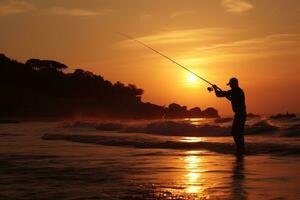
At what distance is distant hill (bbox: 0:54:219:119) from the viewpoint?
A: 284 feet

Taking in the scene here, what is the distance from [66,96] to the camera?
313 ft

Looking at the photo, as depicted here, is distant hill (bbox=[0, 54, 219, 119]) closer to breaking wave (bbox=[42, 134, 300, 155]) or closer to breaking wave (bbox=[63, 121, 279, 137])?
breaking wave (bbox=[63, 121, 279, 137])

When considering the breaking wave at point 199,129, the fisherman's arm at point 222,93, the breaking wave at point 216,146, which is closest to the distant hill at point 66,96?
the breaking wave at point 199,129

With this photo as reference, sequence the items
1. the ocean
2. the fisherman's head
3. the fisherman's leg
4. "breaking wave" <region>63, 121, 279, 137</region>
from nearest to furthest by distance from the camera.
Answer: the ocean, the fisherman's leg, the fisherman's head, "breaking wave" <region>63, 121, 279, 137</region>

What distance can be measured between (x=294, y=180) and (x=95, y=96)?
295ft

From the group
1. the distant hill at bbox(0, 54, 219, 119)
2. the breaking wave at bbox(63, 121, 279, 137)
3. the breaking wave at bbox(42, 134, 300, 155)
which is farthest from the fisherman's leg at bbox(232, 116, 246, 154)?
the distant hill at bbox(0, 54, 219, 119)

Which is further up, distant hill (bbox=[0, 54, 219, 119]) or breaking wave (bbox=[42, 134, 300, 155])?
distant hill (bbox=[0, 54, 219, 119])

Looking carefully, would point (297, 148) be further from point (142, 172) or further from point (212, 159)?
point (142, 172)

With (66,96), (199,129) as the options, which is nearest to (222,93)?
(199,129)

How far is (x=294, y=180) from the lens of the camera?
8.82 m

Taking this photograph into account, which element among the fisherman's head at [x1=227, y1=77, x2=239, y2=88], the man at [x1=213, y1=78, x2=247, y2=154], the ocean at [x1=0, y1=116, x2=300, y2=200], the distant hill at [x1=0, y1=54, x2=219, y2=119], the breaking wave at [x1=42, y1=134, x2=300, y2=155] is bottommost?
the ocean at [x1=0, y1=116, x2=300, y2=200]

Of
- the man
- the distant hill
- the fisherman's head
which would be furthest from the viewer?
the distant hill

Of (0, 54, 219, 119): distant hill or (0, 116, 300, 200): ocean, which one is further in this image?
(0, 54, 219, 119): distant hill

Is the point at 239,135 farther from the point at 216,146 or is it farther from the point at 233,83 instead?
the point at 216,146
